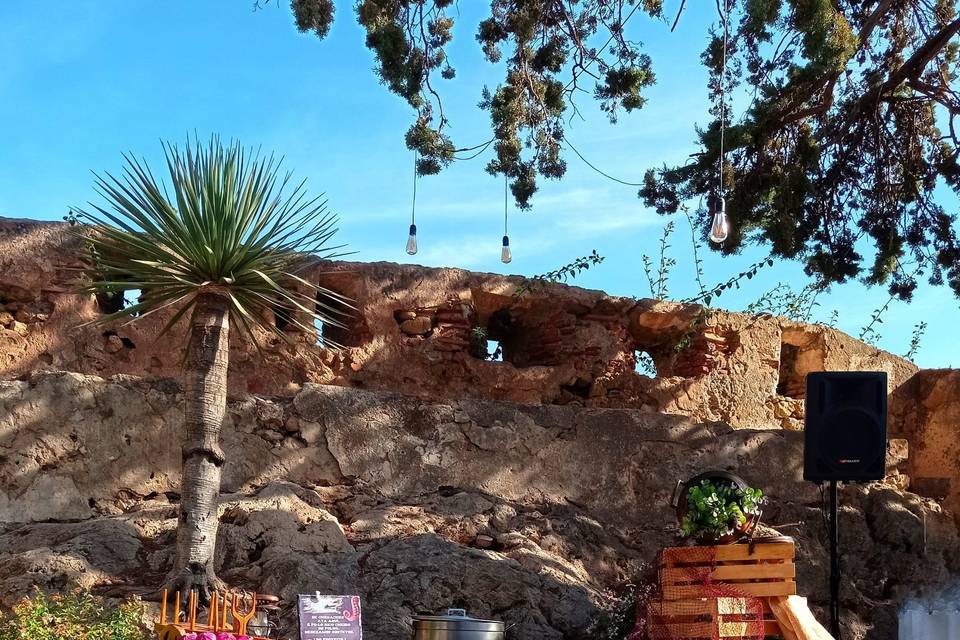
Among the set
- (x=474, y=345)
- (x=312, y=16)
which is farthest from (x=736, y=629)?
(x=312, y=16)

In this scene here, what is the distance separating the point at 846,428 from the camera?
874 cm

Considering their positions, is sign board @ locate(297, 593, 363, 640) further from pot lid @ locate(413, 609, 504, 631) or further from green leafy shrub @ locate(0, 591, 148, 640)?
green leafy shrub @ locate(0, 591, 148, 640)

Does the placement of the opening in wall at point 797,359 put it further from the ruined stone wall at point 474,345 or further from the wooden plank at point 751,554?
the wooden plank at point 751,554

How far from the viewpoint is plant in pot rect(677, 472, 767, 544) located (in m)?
7.32

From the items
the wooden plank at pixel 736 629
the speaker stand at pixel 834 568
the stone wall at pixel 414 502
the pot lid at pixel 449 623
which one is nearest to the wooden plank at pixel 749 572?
the wooden plank at pixel 736 629

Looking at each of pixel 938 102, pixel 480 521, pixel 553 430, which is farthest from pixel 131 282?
pixel 938 102

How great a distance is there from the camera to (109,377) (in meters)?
8.84

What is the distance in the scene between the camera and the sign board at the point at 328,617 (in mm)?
6180

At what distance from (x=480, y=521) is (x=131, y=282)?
304cm

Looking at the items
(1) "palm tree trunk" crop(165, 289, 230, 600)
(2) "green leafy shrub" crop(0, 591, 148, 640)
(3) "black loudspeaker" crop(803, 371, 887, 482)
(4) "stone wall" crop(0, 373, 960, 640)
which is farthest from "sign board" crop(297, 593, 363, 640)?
(3) "black loudspeaker" crop(803, 371, 887, 482)

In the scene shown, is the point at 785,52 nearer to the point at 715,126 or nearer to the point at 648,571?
the point at 715,126

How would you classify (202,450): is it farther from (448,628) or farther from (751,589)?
(751,589)

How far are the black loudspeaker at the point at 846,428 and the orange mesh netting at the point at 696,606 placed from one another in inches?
67.1

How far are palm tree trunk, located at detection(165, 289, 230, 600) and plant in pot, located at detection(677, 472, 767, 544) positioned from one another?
9.27ft
